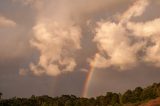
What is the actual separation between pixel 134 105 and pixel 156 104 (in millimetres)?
32595

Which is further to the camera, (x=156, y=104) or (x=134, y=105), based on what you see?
(x=134, y=105)

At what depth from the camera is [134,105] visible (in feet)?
623

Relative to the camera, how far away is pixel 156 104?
158250 mm
